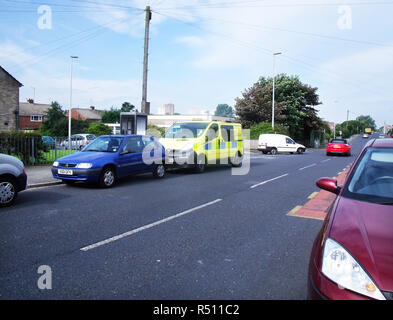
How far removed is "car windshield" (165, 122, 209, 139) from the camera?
Result: 43.5 ft

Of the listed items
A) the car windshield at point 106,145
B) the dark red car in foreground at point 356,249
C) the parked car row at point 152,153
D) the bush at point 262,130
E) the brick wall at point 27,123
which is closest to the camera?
the dark red car in foreground at point 356,249

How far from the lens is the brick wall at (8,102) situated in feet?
119

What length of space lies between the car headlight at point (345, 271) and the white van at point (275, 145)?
2686cm

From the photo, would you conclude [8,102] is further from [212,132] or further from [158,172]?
[158,172]

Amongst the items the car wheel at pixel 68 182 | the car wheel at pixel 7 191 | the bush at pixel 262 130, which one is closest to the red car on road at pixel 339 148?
the bush at pixel 262 130

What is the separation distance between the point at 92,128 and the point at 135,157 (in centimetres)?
2864

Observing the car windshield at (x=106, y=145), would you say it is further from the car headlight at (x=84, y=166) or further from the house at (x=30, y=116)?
the house at (x=30, y=116)

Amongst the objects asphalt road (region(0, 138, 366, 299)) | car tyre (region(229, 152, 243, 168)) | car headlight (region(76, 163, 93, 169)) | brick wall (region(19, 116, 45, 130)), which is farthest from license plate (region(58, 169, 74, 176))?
brick wall (region(19, 116, 45, 130))

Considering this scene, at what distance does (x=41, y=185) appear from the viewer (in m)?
9.38

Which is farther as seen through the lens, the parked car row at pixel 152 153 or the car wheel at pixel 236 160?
the car wheel at pixel 236 160

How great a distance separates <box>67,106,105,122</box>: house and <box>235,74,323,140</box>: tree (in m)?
45.3
